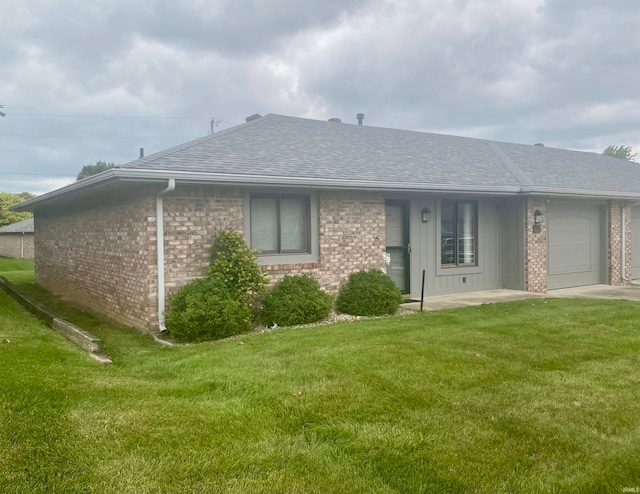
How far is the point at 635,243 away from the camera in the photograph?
1508 cm

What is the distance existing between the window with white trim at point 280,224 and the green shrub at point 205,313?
1441 millimetres

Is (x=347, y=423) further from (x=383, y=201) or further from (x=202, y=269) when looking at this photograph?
(x=383, y=201)

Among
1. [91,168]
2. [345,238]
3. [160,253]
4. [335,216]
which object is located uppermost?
[91,168]

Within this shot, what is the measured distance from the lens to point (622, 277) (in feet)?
46.2

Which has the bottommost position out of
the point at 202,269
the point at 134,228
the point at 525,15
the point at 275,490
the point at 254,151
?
the point at 275,490

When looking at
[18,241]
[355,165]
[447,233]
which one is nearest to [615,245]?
[447,233]

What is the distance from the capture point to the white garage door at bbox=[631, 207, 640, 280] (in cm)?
1498

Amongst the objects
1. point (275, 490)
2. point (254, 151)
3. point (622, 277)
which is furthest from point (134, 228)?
point (622, 277)

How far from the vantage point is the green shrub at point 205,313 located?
7.45 meters

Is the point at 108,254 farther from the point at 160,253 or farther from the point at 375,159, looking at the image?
→ the point at 375,159

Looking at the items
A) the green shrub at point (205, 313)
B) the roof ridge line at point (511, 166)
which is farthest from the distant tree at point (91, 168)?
the green shrub at point (205, 313)

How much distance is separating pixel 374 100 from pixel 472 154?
10.3 m

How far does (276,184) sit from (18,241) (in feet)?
94.1

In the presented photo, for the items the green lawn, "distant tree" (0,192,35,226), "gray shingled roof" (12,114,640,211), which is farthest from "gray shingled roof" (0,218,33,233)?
the green lawn
